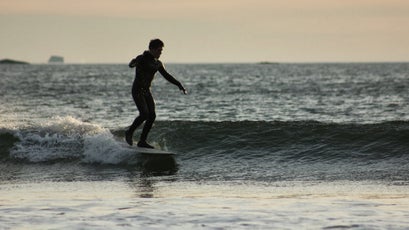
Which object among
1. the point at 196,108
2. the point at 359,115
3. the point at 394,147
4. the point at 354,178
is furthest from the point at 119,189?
the point at 196,108

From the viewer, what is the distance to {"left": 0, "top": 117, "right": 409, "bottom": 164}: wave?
1372cm

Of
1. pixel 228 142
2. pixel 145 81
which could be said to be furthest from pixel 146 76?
pixel 228 142

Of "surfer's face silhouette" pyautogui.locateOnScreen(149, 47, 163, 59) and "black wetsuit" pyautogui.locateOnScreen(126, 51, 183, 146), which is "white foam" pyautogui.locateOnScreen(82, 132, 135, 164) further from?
"surfer's face silhouette" pyautogui.locateOnScreen(149, 47, 163, 59)

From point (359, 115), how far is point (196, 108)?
6837mm

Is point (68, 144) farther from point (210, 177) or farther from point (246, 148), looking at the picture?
point (210, 177)

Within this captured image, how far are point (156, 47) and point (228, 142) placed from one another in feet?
12.3

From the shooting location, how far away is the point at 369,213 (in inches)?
301

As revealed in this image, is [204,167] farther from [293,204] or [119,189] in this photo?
[293,204]

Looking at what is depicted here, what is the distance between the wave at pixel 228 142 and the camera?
13719 mm

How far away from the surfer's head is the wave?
2.02 metres

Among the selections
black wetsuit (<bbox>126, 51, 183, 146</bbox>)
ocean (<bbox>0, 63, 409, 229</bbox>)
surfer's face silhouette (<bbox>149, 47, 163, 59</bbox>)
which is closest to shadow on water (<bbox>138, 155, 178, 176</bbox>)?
ocean (<bbox>0, 63, 409, 229</bbox>)

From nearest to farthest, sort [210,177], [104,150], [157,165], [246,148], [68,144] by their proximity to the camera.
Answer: [210,177] < [157,165] < [104,150] < [68,144] < [246,148]

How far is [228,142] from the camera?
50.1ft

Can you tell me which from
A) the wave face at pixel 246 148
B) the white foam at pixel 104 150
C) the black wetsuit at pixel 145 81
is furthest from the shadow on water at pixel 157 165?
the black wetsuit at pixel 145 81
